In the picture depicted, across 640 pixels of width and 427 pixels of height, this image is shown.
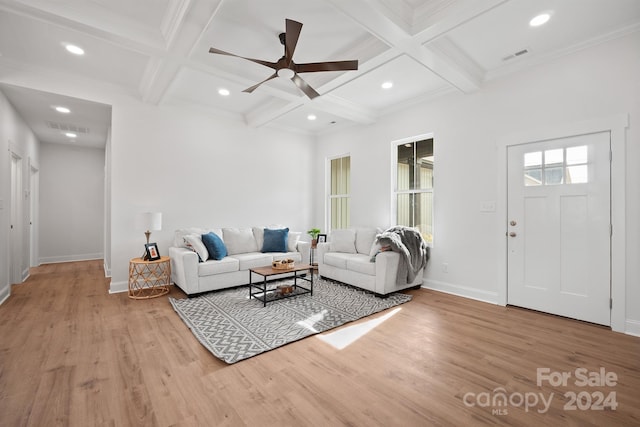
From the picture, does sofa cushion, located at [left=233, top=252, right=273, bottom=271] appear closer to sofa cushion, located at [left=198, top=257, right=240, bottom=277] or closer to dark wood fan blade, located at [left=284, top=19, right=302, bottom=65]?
sofa cushion, located at [left=198, top=257, right=240, bottom=277]

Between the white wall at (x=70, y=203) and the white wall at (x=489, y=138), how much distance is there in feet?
22.3

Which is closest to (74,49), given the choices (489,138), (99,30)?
(99,30)

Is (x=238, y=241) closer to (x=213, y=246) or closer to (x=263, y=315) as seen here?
(x=213, y=246)

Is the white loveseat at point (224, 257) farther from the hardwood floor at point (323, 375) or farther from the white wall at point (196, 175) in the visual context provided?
the hardwood floor at point (323, 375)

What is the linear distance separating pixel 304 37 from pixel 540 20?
88.6 inches

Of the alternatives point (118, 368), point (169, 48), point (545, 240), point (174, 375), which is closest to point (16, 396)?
point (118, 368)

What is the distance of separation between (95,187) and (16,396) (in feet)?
22.1

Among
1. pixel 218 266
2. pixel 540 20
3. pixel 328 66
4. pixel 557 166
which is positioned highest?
pixel 540 20

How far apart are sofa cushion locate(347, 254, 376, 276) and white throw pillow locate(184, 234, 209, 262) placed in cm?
210

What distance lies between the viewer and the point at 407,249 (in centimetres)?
420

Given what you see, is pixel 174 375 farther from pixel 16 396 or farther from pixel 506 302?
pixel 506 302

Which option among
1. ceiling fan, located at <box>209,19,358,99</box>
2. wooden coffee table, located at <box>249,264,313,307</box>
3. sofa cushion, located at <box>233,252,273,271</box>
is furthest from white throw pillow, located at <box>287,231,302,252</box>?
ceiling fan, located at <box>209,19,358,99</box>

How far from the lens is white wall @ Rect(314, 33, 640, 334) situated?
2.84 meters

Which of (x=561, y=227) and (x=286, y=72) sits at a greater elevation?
(x=286, y=72)
